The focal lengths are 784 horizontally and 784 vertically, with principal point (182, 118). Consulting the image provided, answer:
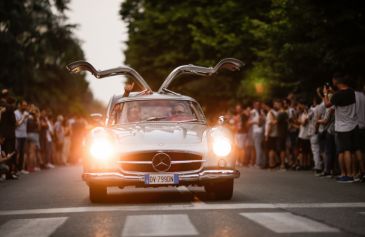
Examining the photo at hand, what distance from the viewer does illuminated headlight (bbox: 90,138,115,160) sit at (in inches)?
452

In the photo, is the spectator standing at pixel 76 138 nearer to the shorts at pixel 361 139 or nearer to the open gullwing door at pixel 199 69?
the shorts at pixel 361 139

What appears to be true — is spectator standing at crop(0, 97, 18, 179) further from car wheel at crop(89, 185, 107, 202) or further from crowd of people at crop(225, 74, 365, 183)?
car wheel at crop(89, 185, 107, 202)

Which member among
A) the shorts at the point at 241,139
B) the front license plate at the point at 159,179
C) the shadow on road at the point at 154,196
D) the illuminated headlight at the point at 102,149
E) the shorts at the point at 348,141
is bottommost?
the shadow on road at the point at 154,196

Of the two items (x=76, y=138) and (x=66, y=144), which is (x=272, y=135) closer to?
(x=66, y=144)

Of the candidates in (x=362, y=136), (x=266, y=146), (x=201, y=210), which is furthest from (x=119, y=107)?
(x=266, y=146)

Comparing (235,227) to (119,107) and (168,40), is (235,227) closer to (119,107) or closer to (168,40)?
(119,107)

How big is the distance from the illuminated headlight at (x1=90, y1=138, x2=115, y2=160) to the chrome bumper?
263mm

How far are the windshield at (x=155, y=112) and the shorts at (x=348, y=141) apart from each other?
407 cm

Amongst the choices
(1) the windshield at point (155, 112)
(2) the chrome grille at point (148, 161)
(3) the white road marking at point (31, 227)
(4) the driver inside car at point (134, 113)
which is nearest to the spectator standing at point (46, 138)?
(1) the windshield at point (155, 112)

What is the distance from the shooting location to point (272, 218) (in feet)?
30.0

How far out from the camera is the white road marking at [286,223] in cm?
805

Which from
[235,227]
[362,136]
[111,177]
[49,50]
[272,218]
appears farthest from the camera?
[49,50]

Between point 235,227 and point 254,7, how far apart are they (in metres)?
34.3

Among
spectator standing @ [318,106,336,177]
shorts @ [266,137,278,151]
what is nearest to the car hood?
spectator standing @ [318,106,336,177]
